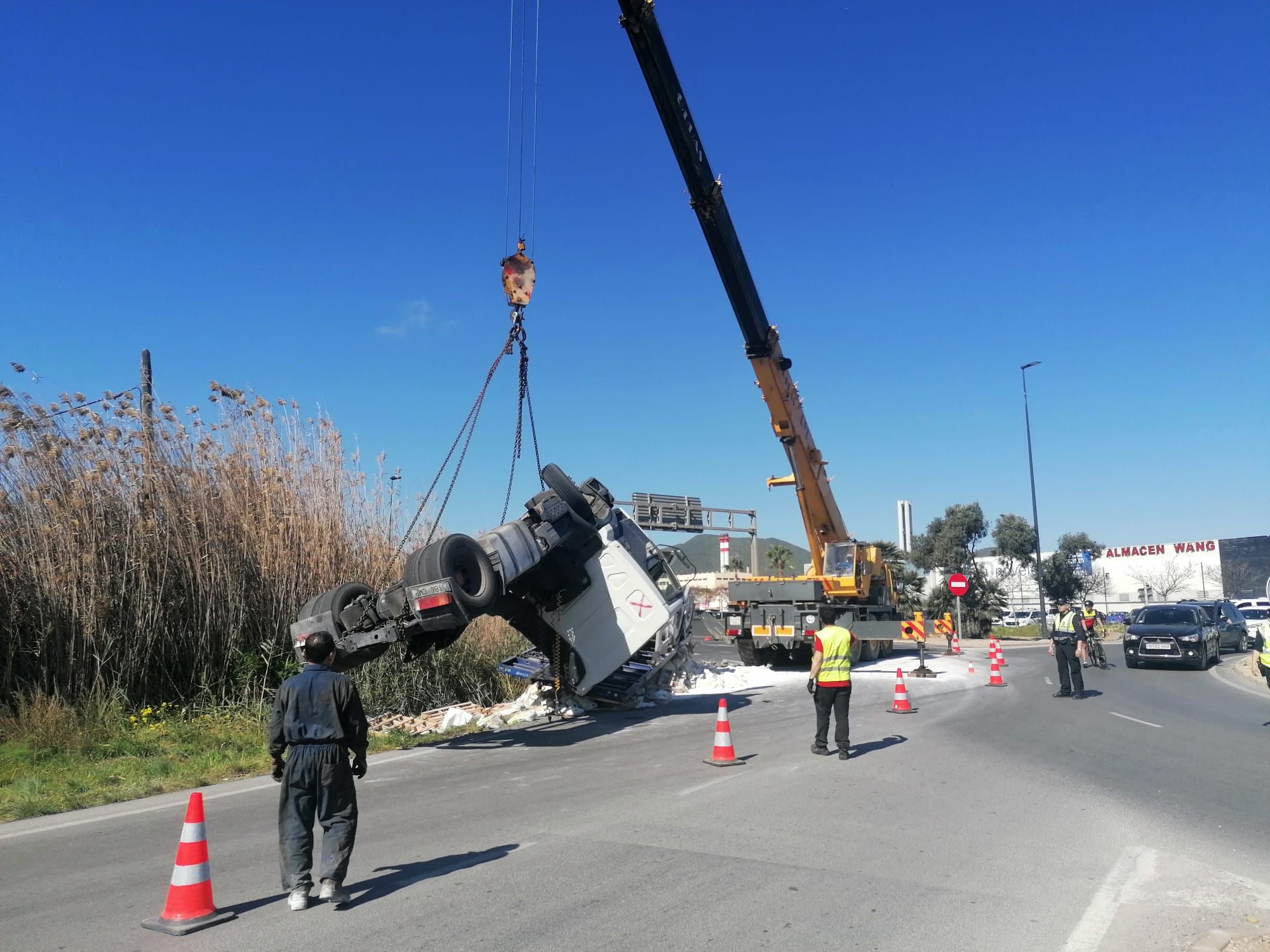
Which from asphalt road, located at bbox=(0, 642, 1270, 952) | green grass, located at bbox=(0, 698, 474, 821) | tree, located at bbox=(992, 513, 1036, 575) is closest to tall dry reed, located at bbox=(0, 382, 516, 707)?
green grass, located at bbox=(0, 698, 474, 821)

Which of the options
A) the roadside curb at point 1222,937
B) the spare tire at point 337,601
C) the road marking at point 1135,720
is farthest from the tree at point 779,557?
the roadside curb at point 1222,937

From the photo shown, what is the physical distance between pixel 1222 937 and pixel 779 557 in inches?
2398

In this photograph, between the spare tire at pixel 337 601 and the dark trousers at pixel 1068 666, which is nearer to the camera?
the spare tire at pixel 337 601

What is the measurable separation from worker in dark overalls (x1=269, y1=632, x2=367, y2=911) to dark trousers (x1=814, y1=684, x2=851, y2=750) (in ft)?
19.0

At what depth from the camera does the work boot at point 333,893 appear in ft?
16.1

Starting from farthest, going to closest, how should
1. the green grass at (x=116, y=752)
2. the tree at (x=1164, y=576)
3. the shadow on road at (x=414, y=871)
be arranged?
the tree at (x=1164, y=576) → the green grass at (x=116, y=752) → the shadow on road at (x=414, y=871)

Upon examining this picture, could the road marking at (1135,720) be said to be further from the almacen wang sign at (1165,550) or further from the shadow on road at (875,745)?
the almacen wang sign at (1165,550)

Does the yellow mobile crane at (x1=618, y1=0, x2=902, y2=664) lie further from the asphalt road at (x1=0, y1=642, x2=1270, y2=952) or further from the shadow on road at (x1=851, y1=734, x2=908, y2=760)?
the asphalt road at (x1=0, y1=642, x2=1270, y2=952)

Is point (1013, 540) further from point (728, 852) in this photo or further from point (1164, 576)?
point (728, 852)

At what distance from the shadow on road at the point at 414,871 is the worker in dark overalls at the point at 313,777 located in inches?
8.2

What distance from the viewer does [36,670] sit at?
1109 centimetres

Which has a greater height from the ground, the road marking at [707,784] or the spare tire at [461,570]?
the spare tire at [461,570]

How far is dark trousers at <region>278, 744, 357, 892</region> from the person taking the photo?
4914 millimetres

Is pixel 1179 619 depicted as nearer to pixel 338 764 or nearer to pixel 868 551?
pixel 868 551
